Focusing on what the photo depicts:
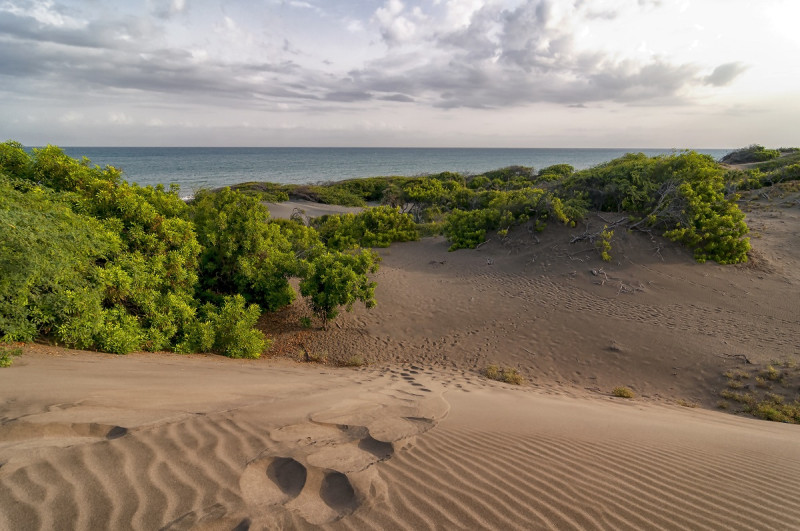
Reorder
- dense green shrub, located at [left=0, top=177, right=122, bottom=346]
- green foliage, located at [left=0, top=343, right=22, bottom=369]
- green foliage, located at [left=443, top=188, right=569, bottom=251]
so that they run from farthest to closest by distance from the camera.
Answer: green foliage, located at [left=443, top=188, right=569, bottom=251] < dense green shrub, located at [left=0, top=177, right=122, bottom=346] < green foliage, located at [left=0, top=343, right=22, bottom=369]

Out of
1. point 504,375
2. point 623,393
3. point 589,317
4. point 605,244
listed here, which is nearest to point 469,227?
point 605,244

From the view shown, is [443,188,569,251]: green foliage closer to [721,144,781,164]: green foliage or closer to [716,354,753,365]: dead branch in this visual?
[716,354,753,365]: dead branch

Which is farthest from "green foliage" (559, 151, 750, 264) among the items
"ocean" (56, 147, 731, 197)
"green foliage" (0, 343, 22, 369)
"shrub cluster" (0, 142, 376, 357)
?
"green foliage" (0, 343, 22, 369)

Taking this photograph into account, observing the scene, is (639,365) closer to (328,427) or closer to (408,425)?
(408,425)

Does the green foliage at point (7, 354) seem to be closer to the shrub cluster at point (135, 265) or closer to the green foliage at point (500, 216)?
the shrub cluster at point (135, 265)

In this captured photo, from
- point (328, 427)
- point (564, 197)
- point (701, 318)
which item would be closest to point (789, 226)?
point (564, 197)

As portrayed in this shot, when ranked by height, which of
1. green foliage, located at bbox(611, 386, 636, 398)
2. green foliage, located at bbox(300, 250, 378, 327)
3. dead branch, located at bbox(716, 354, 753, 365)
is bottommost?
green foliage, located at bbox(611, 386, 636, 398)
